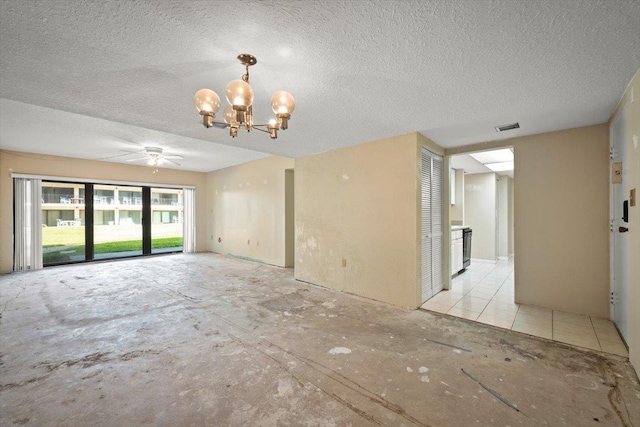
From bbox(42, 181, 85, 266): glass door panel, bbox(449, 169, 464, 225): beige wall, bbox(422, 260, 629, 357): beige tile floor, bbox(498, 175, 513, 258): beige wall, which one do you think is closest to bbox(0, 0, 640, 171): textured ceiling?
bbox(422, 260, 629, 357): beige tile floor

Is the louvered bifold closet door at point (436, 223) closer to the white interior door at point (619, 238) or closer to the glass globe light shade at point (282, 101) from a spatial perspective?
the white interior door at point (619, 238)

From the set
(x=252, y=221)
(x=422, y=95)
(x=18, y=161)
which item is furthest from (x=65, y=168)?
(x=422, y=95)

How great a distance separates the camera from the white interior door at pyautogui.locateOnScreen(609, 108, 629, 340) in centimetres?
243

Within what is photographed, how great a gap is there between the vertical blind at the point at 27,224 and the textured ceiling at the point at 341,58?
12.7ft

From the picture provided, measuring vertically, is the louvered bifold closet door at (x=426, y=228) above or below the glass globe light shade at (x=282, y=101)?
below

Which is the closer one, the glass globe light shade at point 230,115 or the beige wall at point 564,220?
the glass globe light shade at point 230,115

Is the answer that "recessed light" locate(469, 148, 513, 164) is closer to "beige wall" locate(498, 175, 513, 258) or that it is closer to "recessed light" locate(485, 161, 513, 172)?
"recessed light" locate(485, 161, 513, 172)

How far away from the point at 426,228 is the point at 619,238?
187 centimetres

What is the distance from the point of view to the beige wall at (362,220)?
11.1 feet

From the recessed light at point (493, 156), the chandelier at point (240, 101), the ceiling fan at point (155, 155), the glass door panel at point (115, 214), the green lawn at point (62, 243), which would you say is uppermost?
the ceiling fan at point (155, 155)

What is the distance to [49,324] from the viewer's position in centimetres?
286

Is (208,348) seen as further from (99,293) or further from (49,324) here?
(99,293)

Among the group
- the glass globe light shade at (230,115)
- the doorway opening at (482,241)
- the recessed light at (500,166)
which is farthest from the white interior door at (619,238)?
the glass globe light shade at (230,115)

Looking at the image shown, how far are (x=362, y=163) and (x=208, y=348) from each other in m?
3.02
